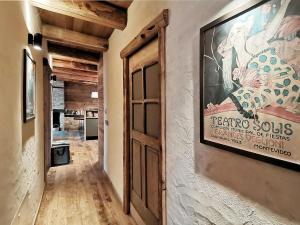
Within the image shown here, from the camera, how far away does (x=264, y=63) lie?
720 mm

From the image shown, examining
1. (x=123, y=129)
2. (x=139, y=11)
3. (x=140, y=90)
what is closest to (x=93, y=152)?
(x=123, y=129)

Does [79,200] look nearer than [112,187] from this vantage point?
Yes

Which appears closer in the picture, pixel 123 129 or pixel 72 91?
pixel 123 129

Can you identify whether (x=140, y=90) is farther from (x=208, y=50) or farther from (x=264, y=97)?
(x=264, y=97)

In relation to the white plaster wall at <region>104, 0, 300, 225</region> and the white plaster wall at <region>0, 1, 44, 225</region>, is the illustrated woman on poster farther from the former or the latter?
the white plaster wall at <region>0, 1, 44, 225</region>

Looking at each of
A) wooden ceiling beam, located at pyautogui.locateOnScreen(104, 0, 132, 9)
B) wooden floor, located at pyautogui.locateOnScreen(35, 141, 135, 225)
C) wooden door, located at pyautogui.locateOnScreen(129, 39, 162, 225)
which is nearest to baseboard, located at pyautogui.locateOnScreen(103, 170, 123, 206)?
wooden floor, located at pyautogui.locateOnScreen(35, 141, 135, 225)

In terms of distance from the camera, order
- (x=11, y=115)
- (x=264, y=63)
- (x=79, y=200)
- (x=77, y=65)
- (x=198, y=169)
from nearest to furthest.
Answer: (x=264, y=63)
(x=198, y=169)
(x=11, y=115)
(x=79, y=200)
(x=77, y=65)

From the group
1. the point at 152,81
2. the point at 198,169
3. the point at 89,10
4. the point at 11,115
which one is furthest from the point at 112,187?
the point at 89,10

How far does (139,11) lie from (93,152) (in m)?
4.45

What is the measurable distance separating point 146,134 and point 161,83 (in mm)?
620

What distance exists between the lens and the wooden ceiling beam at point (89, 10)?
6.70 ft

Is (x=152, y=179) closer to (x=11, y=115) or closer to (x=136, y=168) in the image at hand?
(x=136, y=168)

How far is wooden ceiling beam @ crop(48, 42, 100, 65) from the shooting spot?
13.4ft

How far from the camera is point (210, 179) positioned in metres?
1.00
